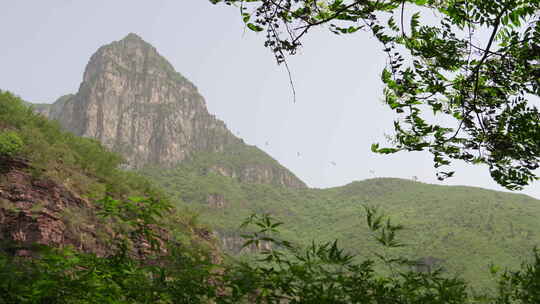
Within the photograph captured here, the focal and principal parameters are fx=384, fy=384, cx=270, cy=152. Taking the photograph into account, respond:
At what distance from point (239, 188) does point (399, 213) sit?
4885 centimetres

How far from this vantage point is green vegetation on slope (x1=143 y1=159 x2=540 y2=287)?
209 ft

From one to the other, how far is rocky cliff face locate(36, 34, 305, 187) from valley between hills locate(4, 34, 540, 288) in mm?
376

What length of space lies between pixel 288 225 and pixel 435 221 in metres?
34.9

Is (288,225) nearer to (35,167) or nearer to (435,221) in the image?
(435,221)

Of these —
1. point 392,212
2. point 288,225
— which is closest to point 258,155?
point 288,225

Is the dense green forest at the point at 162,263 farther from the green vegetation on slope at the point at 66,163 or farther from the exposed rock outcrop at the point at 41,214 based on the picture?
the exposed rock outcrop at the point at 41,214

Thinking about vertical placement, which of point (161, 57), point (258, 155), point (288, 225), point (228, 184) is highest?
point (161, 57)

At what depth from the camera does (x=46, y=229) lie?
13391mm

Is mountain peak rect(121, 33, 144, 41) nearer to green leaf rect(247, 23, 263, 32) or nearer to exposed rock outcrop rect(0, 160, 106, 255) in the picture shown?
exposed rock outcrop rect(0, 160, 106, 255)

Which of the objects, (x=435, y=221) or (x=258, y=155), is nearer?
(x=435, y=221)

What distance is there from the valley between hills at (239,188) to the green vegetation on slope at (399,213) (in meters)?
0.28

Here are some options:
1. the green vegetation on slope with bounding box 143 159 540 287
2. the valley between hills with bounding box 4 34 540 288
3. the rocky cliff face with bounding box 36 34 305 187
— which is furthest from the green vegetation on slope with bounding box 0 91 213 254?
the rocky cliff face with bounding box 36 34 305 187

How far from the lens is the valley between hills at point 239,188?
6969 cm

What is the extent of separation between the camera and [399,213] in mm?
93500
